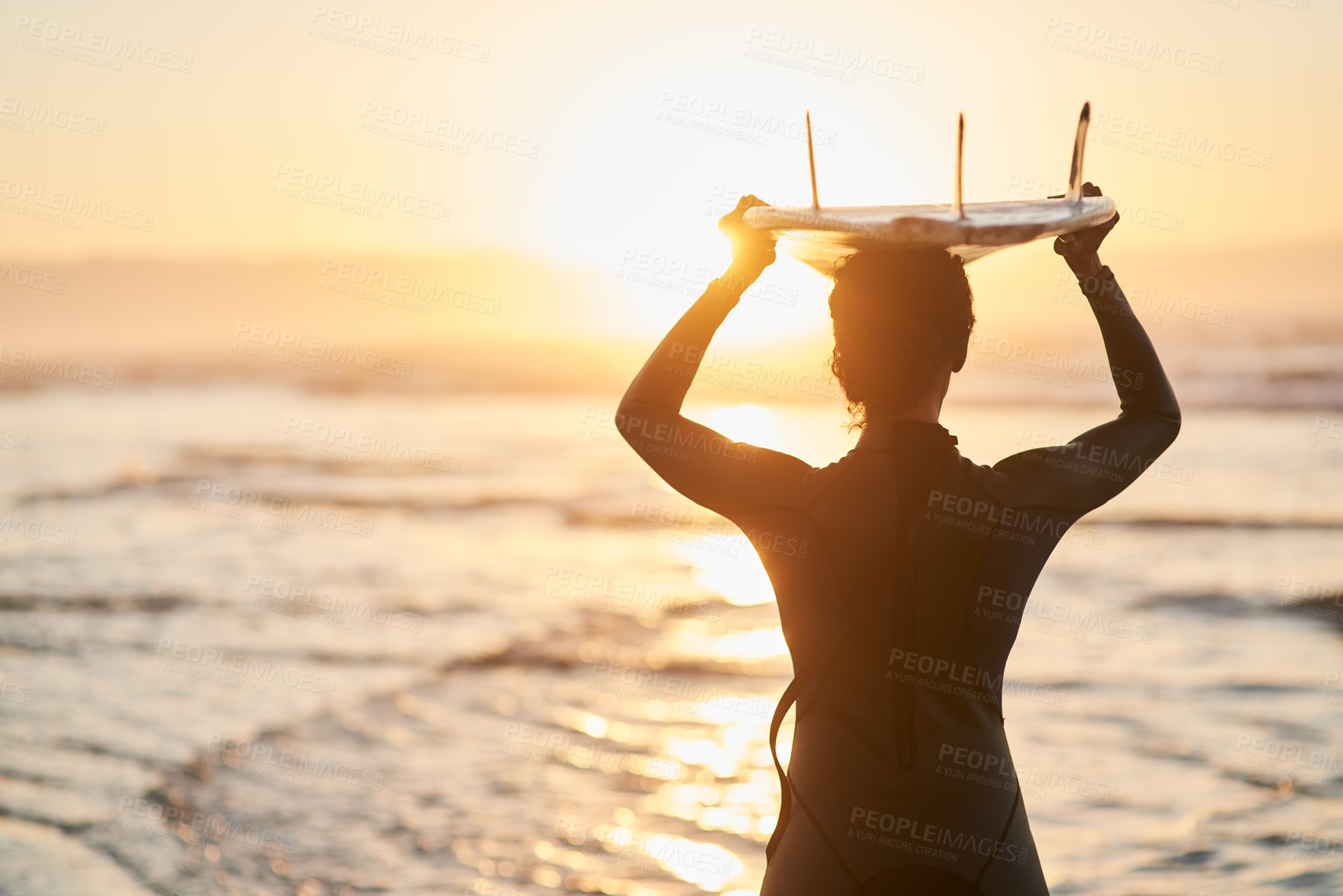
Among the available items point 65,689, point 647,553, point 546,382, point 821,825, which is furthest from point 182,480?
point 546,382

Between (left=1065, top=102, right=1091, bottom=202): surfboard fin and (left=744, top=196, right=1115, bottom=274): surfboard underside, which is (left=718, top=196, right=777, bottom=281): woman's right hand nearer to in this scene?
(left=744, top=196, right=1115, bottom=274): surfboard underside

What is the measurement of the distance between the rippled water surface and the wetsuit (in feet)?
10.8

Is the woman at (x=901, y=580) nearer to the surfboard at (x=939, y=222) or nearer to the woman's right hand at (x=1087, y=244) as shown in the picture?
the surfboard at (x=939, y=222)

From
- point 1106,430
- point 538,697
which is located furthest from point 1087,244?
point 538,697

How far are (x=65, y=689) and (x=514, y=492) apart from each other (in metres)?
9.90

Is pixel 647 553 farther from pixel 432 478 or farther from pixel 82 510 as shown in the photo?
pixel 82 510

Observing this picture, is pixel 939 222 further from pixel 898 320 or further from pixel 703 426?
pixel 703 426

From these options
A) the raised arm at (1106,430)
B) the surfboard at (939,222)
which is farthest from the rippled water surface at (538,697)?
the surfboard at (939,222)

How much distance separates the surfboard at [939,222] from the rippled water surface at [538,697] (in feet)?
12.4

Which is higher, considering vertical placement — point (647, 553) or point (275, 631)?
point (647, 553)

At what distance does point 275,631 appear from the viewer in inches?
356

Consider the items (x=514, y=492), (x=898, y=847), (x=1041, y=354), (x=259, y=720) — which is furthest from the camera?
(x=1041, y=354)

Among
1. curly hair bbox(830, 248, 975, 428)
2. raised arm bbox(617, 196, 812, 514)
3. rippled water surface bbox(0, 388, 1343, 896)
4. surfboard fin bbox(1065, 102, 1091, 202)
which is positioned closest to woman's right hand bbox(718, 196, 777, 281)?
raised arm bbox(617, 196, 812, 514)

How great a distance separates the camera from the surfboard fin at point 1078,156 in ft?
6.13
